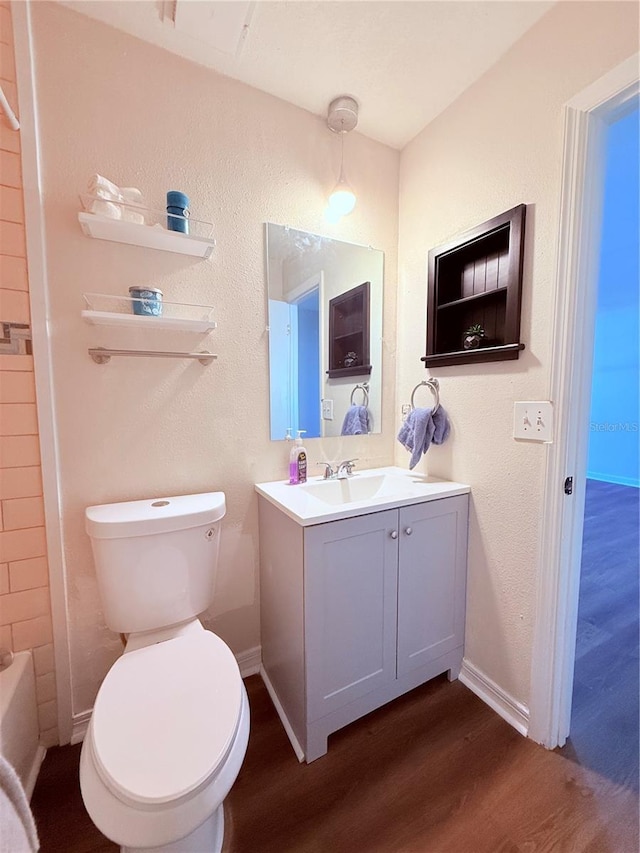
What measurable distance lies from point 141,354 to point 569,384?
4.72 feet

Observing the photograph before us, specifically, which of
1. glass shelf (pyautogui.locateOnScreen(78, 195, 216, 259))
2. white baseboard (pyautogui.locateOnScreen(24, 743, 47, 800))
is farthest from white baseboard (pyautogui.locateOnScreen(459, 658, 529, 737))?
glass shelf (pyautogui.locateOnScreen(78, 195, 216, 259))

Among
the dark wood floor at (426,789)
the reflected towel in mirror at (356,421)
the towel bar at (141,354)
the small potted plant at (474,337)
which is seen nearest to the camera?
the dark wood floor at (426,789)

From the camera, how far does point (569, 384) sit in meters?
1.09

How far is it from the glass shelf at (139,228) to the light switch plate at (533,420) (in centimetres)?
125

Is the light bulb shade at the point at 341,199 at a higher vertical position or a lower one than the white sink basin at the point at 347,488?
higher

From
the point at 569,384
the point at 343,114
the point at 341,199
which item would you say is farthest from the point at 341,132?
the point at 569,384

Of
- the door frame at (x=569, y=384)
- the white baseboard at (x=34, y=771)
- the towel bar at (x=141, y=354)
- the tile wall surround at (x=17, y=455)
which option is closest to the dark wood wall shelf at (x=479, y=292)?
the door frame at (x=569, y=384)

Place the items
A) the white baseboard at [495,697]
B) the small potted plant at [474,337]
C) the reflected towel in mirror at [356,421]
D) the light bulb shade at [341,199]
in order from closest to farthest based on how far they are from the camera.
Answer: the white baseboard at [495,697], the small potted plant at [474,337], the light bulb shade at [341,199], the reflected towel in mirror at [356,421]

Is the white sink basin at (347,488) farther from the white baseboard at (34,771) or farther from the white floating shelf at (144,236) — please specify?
the white baseboard at (34,771)

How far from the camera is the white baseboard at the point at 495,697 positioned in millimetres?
1275

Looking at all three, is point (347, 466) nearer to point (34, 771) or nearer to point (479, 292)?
point (479, 292)

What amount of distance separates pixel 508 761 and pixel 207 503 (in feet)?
4.42

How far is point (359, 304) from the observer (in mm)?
1720

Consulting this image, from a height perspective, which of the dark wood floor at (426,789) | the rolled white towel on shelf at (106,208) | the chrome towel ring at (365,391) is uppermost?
the rolled white towel on shelf at (106,208)
